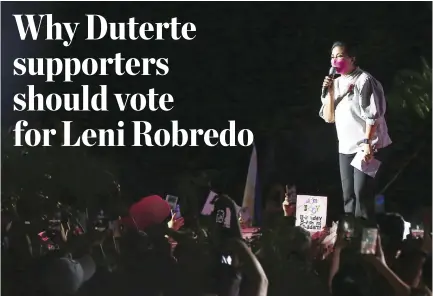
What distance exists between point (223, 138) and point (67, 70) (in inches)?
Answer: 36.9

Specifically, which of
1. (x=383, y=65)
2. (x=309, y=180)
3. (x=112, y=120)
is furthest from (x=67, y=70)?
(x=383, y=65)

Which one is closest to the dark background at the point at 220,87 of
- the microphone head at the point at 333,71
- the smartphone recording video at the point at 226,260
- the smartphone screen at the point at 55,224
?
the microphone head at the point at 333,71

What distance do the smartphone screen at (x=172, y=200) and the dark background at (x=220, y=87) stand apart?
41 mm

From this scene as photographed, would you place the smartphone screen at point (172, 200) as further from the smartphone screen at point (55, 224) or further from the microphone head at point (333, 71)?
the microphone head at point (333, 71)

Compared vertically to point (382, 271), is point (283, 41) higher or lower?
higher

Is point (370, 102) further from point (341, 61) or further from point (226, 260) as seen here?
point (226, 260)

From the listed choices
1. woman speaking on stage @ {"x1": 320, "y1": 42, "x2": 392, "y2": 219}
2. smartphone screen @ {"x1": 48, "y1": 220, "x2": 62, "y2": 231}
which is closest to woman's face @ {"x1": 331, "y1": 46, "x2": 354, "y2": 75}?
woman speaking on stage @ {"x1": 320, "y1": 42, "x2": 392, "y2": 219}

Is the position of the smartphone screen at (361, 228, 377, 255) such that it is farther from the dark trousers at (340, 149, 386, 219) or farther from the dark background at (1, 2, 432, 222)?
the dark background at (1, 2, 432, 222)

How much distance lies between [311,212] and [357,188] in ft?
0.95

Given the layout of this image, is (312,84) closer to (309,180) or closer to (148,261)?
(309,180)

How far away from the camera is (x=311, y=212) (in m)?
3.99

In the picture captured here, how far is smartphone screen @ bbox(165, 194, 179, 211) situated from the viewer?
13.0ft

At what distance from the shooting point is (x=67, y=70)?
3980mm

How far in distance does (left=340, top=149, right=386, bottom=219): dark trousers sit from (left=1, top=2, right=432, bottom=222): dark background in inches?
2.4
